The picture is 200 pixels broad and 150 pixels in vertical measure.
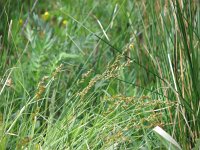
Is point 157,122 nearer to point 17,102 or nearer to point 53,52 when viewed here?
point 17,102

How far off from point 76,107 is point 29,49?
1.16 m

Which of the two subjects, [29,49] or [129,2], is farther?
[129,2]

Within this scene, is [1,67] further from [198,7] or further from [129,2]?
[129,2]

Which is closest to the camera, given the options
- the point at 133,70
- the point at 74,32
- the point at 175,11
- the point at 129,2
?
the point at 175,11

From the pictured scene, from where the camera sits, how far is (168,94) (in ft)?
8.97

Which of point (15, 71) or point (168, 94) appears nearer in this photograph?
point (168, 94)

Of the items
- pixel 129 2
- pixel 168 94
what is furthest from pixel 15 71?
pixel 129 2

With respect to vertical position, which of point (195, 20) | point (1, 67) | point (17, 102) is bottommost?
point (17, 102)

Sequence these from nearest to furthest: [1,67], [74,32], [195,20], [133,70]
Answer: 1. [195,20]
2. [1,67]
3. [133,70]
4. [74,32]

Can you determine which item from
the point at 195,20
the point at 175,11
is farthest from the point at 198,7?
the point at 175,11

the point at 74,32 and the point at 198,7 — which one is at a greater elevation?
the point at 198,7

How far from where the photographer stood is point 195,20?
8.86ft

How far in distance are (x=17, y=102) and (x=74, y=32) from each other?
0.69m

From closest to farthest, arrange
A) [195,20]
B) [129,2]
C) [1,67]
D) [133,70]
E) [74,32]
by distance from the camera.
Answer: [195,20] < [1,67] < [133,70] < [74,32] < [129,2]
